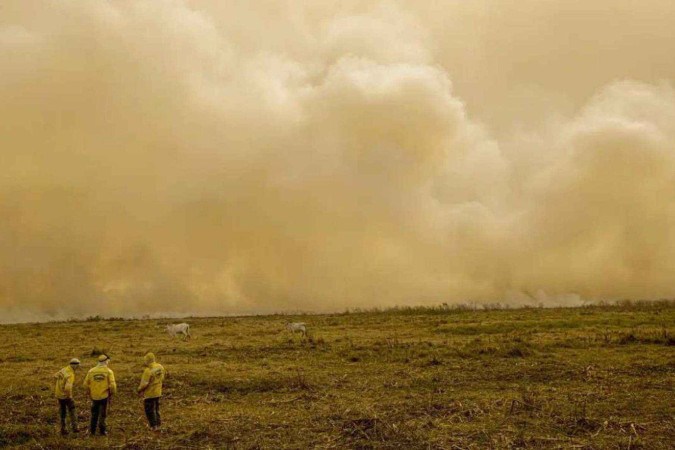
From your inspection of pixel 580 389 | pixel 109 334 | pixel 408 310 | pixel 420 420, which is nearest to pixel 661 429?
pixel 580 389

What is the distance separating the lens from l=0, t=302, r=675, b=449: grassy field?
57.4ft

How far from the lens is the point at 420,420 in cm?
1881

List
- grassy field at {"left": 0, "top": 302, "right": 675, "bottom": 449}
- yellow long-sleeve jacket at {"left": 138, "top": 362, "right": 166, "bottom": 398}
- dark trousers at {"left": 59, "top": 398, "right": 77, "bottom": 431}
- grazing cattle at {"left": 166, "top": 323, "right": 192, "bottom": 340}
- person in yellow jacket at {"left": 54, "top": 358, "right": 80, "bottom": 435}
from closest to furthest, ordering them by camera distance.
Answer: grassy field at {"left": 0, "top": 302, "right": 675, "bottom": 449}
yellow long-sleeve jacket at {"left": 138, "top": 362, "right": 166, "bottom": 398}
person in yellow jacket at {"left": 54, "top": 358, "right": 80, "bottom": 435}
dark trousers at {"left": 59, "top": 398, "right": 77, "bottom": 431}
grazing cattle at {"left": 166, "top": 323, "right": 192, "bottom": 340}

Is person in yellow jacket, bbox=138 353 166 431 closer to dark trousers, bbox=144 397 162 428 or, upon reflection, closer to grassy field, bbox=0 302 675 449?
dark trousers, bbox=144 397 162 428

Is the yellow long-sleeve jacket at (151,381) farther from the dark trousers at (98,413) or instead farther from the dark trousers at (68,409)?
the dark trousers at (68,409)

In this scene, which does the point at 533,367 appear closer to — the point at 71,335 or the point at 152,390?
the point at 152,390

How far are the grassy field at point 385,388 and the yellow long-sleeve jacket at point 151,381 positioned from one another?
124cm

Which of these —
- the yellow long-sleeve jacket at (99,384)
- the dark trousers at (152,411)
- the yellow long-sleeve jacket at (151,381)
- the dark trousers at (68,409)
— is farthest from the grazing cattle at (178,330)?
the yellow long-sleeve jacket at (99,384)

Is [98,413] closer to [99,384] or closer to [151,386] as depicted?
[99,384]

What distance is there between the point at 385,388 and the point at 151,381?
9.32 m

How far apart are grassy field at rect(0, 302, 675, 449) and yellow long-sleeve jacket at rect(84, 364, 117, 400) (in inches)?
50.5

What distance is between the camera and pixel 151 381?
18.3 meters

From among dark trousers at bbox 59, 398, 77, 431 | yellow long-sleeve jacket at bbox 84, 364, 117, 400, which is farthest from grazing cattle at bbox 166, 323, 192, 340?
yellow long-sleeve jacket at bbox 84, 364, 117, 400

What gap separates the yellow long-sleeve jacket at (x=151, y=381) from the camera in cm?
1820
